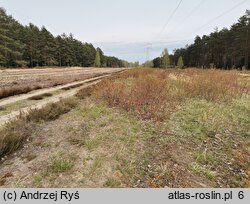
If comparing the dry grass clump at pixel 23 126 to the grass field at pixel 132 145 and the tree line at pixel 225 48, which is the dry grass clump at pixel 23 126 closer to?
the grass field at pixel 132 145

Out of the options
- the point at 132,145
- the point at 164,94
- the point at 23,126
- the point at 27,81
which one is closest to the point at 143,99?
the point at 164,94

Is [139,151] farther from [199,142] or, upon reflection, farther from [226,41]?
[226,41]

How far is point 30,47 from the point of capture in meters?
47.3

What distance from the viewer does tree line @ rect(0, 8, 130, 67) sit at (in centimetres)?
3875

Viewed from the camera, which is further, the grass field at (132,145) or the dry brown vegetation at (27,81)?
the dry brown vegetation at (27,81)

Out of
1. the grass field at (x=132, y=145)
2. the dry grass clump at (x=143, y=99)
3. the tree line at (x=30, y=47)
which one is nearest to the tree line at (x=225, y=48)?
the dry grass clump at (x=143, y=99)

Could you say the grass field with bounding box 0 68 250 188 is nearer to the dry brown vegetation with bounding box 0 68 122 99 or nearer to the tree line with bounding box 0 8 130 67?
the dry brown vegetation with bounding box 0 68 122 99

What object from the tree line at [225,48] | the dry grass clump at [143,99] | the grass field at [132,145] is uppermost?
the tree line at [225,48]

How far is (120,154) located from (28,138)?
233 centimetres

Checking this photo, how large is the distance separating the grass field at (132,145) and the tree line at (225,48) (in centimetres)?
1948

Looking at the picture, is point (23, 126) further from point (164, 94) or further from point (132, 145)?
point (164, 94)

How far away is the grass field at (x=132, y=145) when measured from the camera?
3107 millimetres

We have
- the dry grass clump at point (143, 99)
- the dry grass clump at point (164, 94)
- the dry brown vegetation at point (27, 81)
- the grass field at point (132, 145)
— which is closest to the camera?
the grass field at point (132, 145)

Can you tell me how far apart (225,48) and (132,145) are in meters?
53.5
